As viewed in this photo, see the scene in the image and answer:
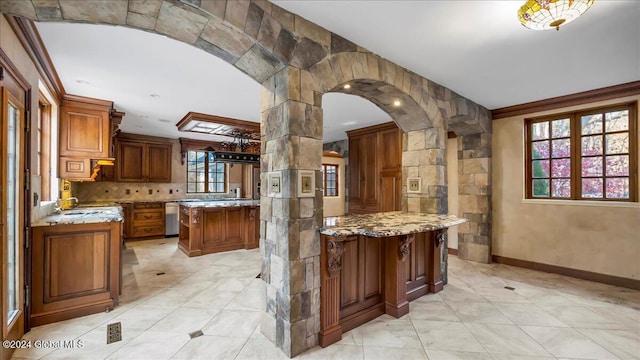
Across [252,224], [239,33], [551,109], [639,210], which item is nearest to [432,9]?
[239,33]

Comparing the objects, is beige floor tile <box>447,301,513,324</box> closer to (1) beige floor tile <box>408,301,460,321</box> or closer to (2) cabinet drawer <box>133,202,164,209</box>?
(1) beige floor tile <box>408,301,460,321</box>

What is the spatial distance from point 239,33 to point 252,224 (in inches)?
160

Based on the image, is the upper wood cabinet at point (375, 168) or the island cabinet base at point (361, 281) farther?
the upper wood cabinet at point (375, 168)

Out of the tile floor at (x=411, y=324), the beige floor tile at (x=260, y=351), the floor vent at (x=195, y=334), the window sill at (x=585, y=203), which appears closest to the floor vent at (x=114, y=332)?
the tile floor at (x=411, y=324)

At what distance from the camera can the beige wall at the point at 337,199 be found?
7715mm

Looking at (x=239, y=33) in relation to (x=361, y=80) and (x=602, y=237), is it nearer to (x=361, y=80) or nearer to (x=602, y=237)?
(x=361, y=80)

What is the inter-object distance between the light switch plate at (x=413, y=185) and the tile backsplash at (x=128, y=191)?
558 centimetres

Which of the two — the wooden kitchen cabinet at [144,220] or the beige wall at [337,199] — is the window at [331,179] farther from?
the wooden kitchen cabinet at [144,220]

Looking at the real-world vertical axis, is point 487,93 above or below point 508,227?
above

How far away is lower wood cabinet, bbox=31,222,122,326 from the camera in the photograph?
7.88 ft

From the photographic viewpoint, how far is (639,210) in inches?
130

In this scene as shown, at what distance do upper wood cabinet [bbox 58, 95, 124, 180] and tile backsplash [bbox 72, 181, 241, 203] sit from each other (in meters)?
2.72

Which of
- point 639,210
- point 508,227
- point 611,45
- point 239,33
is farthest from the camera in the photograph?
point 508,227

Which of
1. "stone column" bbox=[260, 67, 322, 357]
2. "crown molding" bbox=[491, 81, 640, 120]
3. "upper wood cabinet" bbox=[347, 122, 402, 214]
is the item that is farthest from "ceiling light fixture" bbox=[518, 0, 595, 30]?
"upper wood cabinet" bbox=[347, 122, 402, 214]
